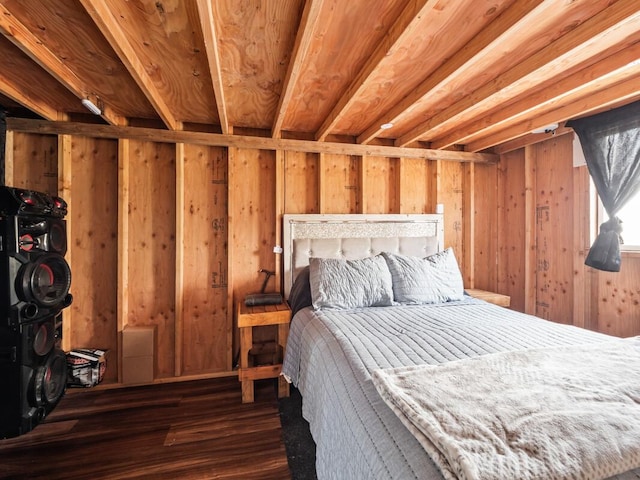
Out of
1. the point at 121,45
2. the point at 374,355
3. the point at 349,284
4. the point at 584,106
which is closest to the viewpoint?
the point at 374,355

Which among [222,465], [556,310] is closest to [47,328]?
[222,465]

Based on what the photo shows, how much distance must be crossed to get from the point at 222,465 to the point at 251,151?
2.43 metres

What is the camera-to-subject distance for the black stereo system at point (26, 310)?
157 cm

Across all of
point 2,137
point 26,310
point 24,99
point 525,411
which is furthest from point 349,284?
point 2,137

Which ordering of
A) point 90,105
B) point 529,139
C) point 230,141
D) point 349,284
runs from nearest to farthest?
1. point 90,105
2. point 349,284
3. point 230,141
4. point 529,139

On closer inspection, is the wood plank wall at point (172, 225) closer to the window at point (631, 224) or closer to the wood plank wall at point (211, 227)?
the wood plank wall at point (211, 227)

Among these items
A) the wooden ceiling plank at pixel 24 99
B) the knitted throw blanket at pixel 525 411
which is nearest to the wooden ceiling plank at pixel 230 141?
the wooden ceiling plank at pixel 24 99

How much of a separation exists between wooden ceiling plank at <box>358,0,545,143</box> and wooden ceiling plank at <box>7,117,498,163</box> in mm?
703

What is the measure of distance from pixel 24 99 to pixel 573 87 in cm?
373

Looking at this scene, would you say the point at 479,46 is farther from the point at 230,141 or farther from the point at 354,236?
the point at 230,141

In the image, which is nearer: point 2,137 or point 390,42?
point 390,42

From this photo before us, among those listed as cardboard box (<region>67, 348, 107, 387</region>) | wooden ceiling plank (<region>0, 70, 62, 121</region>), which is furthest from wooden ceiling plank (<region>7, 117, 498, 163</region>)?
cardboard box (<region>67, 348, 107, 387</region>)

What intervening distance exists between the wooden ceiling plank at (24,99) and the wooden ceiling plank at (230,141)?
0.09 m

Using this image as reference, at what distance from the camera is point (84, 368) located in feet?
7.07
